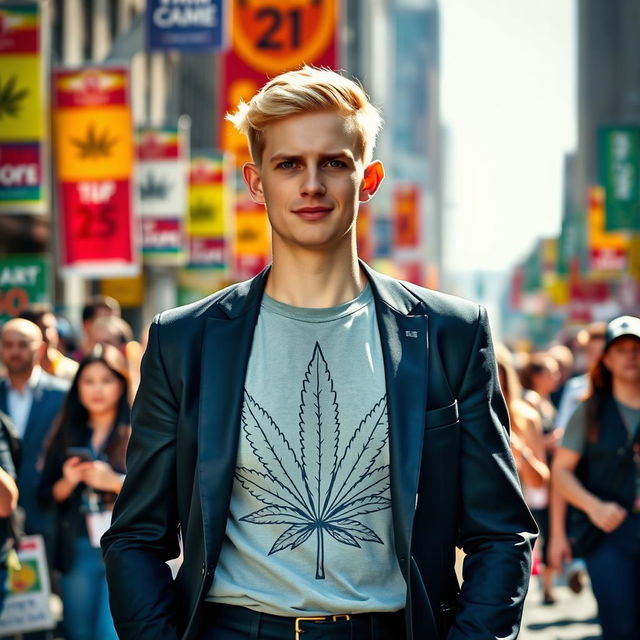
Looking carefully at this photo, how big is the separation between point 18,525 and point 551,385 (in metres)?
6.85

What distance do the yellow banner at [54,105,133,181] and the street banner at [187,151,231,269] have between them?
1024cm

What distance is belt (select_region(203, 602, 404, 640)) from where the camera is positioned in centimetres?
317

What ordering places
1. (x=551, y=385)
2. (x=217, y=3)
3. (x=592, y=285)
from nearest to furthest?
(x=551, y=385) < (x=217, y=3) < (x=592, y=285)

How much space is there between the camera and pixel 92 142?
15750mm

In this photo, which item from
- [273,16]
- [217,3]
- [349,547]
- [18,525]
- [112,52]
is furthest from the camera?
[273,16]

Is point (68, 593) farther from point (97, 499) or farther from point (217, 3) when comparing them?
point (217, 3)

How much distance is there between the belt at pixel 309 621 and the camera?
317 centimetres

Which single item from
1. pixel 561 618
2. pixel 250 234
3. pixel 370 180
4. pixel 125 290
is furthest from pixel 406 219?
pixel 370 180

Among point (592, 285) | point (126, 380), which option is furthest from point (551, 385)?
point (592, 285)

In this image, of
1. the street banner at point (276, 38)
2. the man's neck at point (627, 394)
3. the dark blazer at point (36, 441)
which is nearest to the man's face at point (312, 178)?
the man's neck at point (627, 394)

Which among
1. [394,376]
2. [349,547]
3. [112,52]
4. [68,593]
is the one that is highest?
[112,52]

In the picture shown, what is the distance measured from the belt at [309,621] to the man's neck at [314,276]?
28.6 inches

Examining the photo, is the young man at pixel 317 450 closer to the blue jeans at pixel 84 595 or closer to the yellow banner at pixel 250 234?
the blue jeans at pixel 84 595

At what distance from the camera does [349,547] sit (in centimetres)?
322
